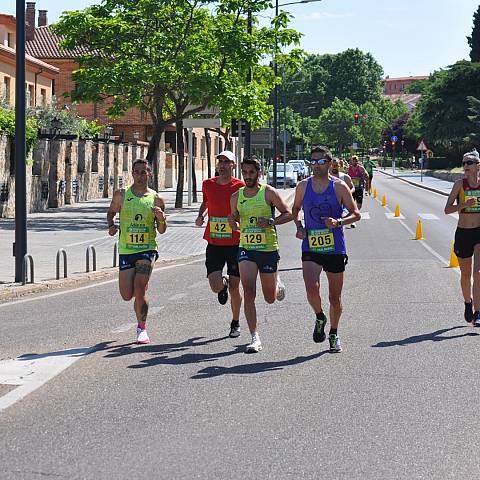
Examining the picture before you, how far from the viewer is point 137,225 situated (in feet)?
34.0

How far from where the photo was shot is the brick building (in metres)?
53.2

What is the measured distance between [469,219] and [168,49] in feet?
87.3

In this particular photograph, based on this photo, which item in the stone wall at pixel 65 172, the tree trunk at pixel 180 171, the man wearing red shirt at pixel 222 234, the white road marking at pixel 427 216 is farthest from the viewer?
the tree trunk at pixel 180 171

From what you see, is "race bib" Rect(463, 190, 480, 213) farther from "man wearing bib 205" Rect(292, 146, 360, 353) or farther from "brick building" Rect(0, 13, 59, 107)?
"brick building" Rect(0, 13, 59, 107)

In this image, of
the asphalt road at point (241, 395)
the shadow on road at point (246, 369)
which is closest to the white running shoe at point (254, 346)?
the asphalt road at point (241, 395)

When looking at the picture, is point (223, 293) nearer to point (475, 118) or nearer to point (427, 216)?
point (427, 216)

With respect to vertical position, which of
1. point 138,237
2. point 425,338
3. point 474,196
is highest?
point 474,196

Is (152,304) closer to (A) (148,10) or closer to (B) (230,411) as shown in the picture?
(B) (230,411)

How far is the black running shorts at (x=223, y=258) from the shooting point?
10680mm

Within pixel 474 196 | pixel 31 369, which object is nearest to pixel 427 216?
pixel 474 196

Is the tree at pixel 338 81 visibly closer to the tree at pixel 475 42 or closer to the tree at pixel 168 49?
the tree at pixel 475 42

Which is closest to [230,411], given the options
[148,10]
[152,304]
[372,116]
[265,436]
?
[265,436]

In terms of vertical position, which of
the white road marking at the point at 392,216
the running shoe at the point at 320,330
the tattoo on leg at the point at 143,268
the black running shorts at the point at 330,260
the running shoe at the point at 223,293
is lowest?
the white road marking at the point at 392,216

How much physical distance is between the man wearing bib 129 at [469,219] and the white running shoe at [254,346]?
9.25 ft
